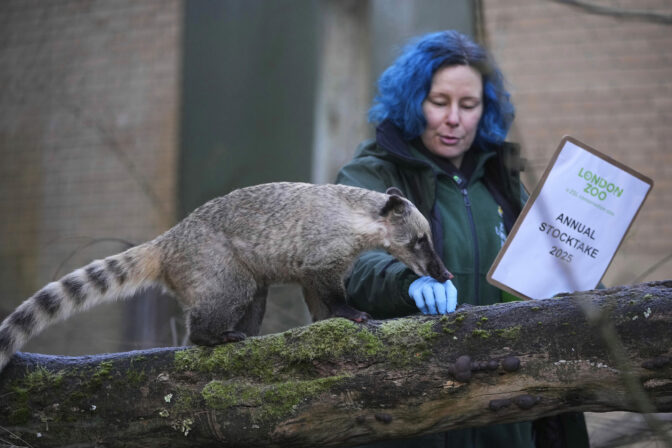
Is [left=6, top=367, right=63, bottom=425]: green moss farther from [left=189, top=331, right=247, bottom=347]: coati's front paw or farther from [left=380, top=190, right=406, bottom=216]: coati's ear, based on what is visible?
[left=380, top=190, right=406, bottom=216]: coati's ear

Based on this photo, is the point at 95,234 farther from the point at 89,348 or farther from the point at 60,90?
the point at 89,348

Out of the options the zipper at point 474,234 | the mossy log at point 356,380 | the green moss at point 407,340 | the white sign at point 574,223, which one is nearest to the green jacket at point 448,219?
the zipper at point 474,234

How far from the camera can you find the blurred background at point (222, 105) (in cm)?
662

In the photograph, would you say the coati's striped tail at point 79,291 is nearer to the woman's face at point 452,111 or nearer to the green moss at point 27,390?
the green moss at point 27,390

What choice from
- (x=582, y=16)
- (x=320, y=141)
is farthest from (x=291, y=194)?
(x=582, y=16)

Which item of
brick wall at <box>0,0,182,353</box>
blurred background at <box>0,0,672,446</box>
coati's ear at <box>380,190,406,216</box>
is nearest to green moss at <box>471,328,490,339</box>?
coati's ear at <box>380,190,406,216</box>

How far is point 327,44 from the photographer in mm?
6645

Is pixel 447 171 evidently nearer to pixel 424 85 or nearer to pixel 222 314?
pixel 424 85

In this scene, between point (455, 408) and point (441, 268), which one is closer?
point (455, 408)

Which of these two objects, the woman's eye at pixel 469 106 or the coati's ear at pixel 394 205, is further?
the woman's eye at pixel 469 106

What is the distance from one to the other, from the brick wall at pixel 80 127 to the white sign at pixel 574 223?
20.7ft

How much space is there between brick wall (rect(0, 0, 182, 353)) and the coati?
18.0 feet

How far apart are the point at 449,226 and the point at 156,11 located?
7.00 metres

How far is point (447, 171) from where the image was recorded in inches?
154
